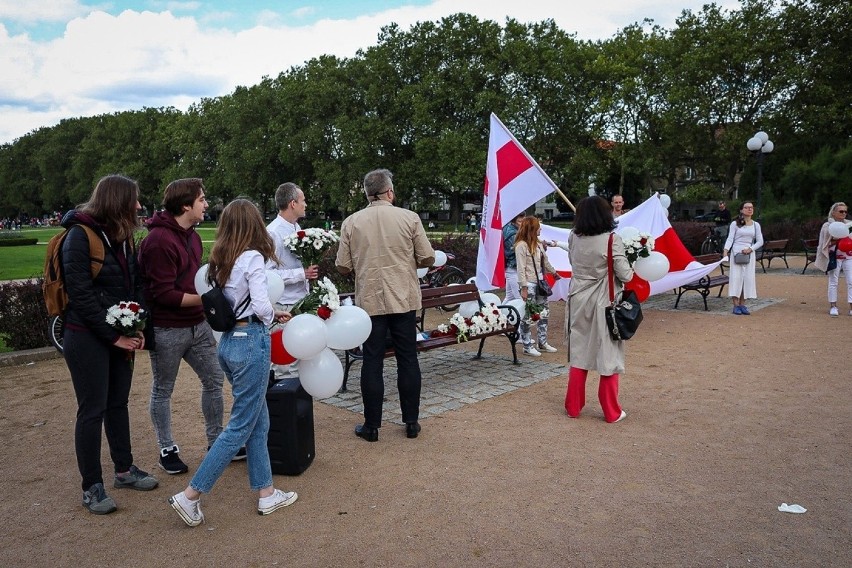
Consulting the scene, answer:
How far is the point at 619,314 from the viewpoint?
5.41m

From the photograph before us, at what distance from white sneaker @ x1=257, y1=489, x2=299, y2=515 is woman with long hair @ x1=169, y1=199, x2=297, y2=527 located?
0.34m

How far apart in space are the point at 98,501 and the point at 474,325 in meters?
4.21

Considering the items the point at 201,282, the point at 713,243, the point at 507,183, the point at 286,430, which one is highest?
the point at 507,183

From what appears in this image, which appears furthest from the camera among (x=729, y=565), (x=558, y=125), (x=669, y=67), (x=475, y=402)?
(x=558, y=125)

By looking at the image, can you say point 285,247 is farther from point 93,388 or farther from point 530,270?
point 530,270

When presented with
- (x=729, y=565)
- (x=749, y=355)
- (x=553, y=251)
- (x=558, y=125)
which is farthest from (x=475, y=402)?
(x=558, y=125)

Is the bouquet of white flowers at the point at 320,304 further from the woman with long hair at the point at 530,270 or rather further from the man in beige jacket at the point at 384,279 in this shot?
the woman with long hair at the point at 530,270

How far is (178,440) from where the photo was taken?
17.3ft

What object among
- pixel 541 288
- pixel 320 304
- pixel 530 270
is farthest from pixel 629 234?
pixel 320 304

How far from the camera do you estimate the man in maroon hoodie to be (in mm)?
4145

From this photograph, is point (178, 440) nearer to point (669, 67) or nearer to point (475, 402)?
point (475, 402)

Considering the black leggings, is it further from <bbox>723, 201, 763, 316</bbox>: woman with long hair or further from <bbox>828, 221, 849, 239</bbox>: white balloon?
<bbox>828, 221, 849, 239</bbox>: white balloon

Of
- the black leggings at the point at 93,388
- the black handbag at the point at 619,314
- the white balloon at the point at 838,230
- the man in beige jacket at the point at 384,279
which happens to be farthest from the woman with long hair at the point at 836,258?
the black leggings at the point at 93,388

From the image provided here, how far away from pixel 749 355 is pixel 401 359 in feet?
16.5
